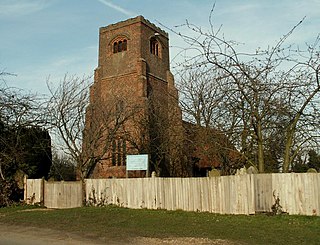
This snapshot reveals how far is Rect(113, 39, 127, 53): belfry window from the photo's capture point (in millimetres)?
42219

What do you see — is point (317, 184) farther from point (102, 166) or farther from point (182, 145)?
point (102, 166)

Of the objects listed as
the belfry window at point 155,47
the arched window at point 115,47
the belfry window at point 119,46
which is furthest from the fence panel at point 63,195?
the belfry window at point 155,47

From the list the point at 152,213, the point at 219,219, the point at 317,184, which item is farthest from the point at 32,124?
the point at 317,184

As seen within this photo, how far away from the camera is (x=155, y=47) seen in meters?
44.2

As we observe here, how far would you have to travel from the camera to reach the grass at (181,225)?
1003cm

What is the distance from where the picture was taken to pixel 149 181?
17625 millimetres

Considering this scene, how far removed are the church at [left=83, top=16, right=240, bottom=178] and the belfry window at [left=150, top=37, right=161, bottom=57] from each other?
0.39 ft

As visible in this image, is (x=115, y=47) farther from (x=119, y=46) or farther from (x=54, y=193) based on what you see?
(x=54, y=193)

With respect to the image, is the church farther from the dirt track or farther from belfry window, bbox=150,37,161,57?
the dirt track

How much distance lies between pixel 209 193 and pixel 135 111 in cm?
1555

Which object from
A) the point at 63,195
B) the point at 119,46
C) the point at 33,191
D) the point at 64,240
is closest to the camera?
the point at 64,240

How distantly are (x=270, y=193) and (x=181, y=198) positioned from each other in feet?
13.0

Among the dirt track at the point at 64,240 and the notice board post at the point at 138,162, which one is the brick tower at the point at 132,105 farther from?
the dirt track at the point at 64,240

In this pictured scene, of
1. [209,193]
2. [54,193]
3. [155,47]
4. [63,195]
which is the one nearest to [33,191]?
[54,193]
